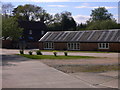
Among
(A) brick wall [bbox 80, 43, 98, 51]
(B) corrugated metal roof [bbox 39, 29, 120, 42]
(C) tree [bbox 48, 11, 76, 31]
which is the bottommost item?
(A) brick wall [bbox 80, 43, 98, 51]

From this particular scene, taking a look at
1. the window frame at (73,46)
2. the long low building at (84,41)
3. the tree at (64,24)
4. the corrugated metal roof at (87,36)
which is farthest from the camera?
the tree at (64,24)

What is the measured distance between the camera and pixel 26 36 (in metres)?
80.7

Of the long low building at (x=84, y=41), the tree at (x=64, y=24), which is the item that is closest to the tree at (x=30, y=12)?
the tree at (x=64, y=24)

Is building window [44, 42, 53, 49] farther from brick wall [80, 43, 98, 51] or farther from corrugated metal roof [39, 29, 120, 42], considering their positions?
brick wall [80, 43, 98, 51]

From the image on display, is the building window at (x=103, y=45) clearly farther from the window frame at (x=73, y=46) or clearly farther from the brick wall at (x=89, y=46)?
the window frame at (x=73, y=46)

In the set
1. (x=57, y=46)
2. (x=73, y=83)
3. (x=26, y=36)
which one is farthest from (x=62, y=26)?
(x=73, y=83)

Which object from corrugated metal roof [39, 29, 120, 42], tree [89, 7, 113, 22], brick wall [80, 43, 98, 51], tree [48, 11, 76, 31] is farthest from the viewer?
tree [89, 7, 113, 22]

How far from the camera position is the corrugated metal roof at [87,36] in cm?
5039

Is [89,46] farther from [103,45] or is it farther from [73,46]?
[73,46]

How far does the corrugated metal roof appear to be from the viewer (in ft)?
165

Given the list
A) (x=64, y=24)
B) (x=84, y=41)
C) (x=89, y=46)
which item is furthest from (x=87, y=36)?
(x=64, y=24)

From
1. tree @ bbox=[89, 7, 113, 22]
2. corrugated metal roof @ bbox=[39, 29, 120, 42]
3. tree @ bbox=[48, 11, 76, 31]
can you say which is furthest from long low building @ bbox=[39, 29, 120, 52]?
tree @ bbox=[89, 7, 113, 22]

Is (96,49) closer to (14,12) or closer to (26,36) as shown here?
(26,36)

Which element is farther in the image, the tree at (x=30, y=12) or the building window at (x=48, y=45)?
the tree at (x=30, y=12)
